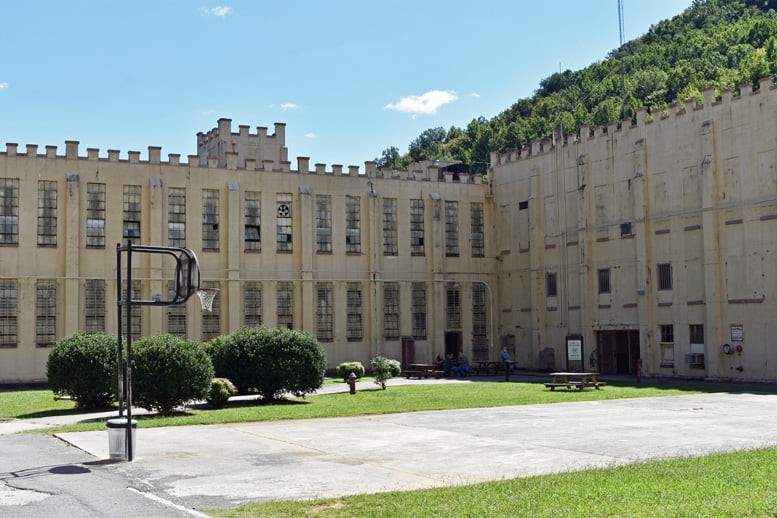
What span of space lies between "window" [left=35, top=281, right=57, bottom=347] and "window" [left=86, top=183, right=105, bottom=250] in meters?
2.85

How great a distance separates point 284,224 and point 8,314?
580 inches

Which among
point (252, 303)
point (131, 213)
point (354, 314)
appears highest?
point (131, 213)

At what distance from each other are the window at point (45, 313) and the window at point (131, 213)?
4.42m

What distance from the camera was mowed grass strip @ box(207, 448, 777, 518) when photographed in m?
11.5

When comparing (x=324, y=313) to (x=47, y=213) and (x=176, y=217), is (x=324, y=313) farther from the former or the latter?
(x=47, y=213)

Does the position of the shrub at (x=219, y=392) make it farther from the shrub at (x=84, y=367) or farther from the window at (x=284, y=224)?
the window at (x=284, y=224)

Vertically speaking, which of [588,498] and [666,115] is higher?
[666,115]

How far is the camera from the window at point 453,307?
174 feet

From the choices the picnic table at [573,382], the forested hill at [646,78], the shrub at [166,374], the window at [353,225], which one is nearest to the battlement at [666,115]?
the window at [353,225]

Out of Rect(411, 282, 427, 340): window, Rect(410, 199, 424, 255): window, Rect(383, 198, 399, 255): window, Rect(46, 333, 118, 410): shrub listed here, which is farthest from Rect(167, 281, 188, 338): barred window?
Rect(46, 333, 118, 410): shrub

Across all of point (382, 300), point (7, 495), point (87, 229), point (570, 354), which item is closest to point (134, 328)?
point (87, 229)

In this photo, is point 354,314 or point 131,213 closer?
point 131,213

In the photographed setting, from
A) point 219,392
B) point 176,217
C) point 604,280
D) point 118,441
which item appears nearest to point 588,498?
point 118,441

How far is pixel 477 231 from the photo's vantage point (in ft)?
180
